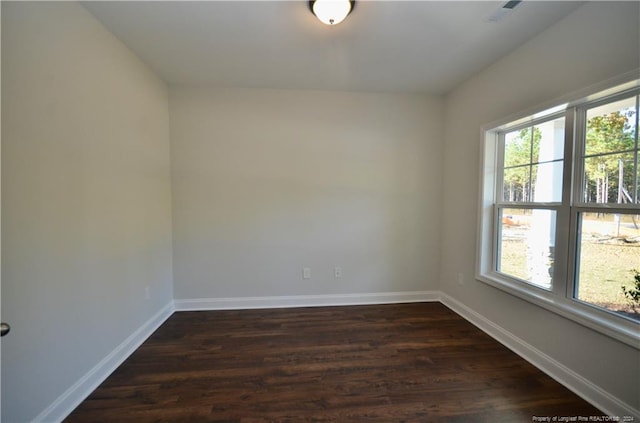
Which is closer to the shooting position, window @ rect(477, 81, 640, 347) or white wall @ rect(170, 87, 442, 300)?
window @ rect(477, 81, 640, 347)

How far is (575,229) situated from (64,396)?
3554 millimetres

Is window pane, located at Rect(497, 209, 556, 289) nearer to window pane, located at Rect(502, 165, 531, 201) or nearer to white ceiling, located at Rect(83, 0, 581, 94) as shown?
window pane, located at Rect(502, 165, 531, 201)

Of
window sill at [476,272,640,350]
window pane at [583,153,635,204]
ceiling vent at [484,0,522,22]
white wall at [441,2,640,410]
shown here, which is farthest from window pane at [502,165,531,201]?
ceiling vent at [484,0,522,22]

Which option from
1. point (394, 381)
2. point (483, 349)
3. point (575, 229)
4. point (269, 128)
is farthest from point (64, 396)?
point (575, 229)

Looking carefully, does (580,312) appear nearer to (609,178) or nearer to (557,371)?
(557,371)

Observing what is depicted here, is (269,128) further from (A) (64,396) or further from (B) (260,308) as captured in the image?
(A) (64,396)

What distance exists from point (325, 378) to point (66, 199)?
6.87 ft

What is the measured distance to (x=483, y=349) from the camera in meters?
2.18

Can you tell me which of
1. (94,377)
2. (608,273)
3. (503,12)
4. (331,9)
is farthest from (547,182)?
(94,377)

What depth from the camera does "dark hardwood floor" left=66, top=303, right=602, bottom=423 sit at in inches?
60.5

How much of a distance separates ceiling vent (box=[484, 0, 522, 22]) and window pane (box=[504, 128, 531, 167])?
0.96 m

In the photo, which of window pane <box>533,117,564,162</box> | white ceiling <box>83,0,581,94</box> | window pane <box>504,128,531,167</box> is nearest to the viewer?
white ceiling <box>83,0,581,94</box>

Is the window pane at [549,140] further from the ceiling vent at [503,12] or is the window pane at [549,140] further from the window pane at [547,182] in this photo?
the ceiling vent at [503,12]

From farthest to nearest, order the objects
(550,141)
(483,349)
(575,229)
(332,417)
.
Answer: (483,349)
(550,141)
(575,229)
(332,417)
